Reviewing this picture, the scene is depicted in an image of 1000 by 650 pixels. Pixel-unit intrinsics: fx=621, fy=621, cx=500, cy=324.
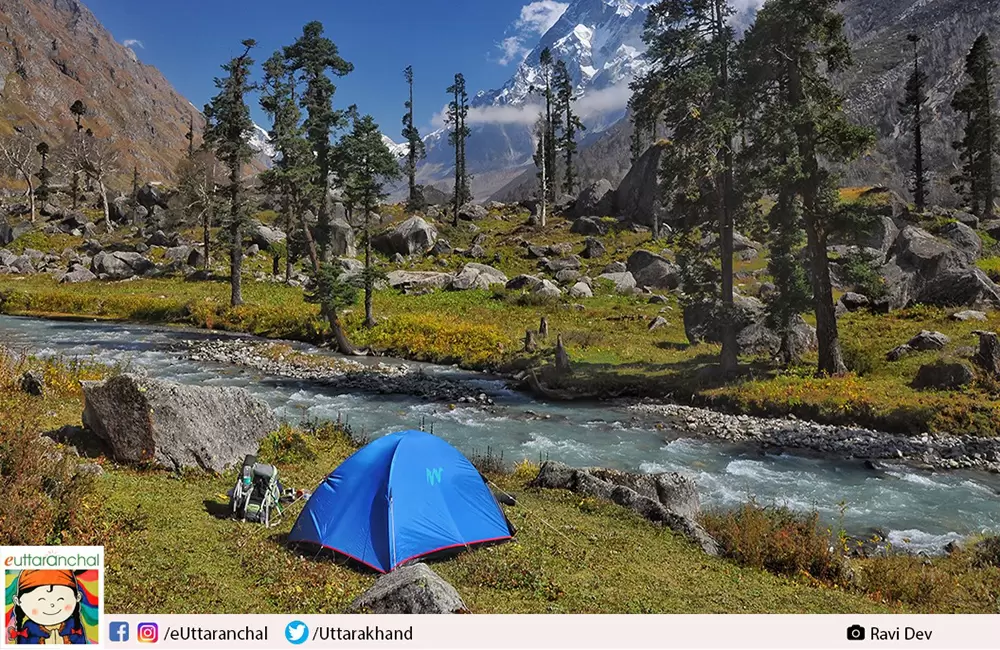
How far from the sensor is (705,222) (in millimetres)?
27578

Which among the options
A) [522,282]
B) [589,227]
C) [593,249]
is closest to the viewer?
[522,282]

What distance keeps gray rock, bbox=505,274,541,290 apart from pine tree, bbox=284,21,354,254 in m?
16.7

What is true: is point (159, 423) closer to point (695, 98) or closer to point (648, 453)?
point (648, 453)

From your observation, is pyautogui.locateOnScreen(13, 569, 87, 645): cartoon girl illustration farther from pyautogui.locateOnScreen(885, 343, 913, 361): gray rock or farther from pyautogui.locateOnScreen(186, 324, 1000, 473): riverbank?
pyautogui.locateOnScreen(885, 343, 913, 361): gray rock

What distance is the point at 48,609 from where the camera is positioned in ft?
23.4

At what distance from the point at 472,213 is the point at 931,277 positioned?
55190 mm

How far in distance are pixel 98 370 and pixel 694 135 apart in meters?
25.0

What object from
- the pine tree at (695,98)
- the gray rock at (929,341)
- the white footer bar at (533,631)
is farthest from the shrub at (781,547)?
the gray rock at (929,341)

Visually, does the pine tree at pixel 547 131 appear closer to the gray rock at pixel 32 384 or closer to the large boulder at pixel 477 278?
the large boulder at pixel 477 278

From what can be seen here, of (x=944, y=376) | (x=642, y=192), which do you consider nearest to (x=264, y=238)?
(x=642, y=192)

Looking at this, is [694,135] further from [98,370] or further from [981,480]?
[98,370]

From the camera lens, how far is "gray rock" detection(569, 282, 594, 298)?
158ft

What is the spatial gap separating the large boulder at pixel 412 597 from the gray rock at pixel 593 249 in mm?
54313

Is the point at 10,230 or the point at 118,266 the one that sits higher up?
the point at 10,230
